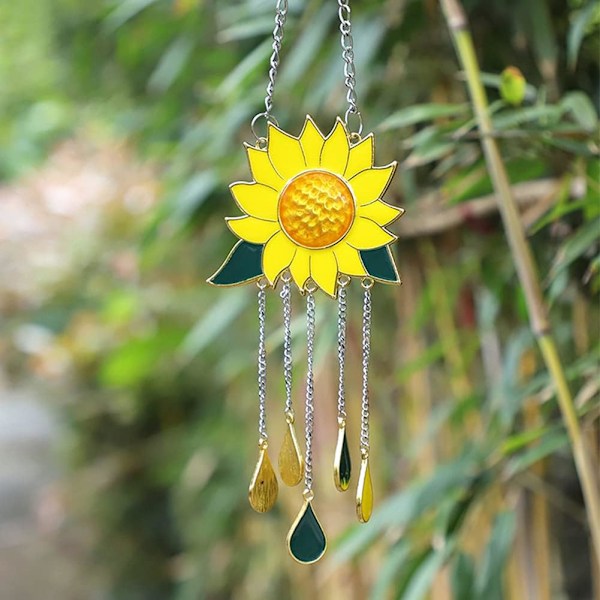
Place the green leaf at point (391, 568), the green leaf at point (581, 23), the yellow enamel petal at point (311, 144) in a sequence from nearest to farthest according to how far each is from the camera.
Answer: the yellow enamel petal at point (311, 144) < the green leaf at point (581, 23) < the green leaf at point (391, 568)

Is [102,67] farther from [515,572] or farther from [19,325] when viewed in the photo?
[515,572]

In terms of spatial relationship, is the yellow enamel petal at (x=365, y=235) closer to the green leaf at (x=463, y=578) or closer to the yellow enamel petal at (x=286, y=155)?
the yellow enamel petal at (x=286, y=155)

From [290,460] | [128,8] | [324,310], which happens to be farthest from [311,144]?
[128,8]

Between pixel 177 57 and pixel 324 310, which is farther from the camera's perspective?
pixel 177 57

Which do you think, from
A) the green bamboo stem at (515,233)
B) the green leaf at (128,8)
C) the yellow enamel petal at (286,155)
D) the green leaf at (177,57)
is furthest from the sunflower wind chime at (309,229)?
the green leaf at (177,57)

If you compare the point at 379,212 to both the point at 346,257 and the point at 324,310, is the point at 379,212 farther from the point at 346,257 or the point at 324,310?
the point at 324,310

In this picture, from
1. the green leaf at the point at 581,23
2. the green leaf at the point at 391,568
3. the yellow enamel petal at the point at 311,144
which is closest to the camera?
the yellow enamel petal at the point at 311,144

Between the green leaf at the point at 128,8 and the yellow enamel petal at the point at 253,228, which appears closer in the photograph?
the yellow enamel petal at the point at 253,228
